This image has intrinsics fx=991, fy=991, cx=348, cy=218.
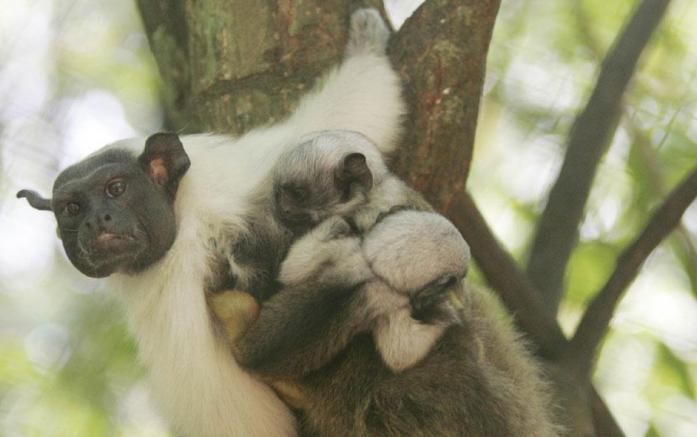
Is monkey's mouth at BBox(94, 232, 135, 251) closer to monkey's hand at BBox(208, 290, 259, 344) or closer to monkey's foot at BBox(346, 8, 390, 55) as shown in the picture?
monkey's hand at BBox(208, 290, 259, 344)

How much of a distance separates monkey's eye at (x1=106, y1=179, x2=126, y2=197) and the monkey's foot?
53.0 inches

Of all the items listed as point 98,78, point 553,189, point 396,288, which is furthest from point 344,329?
point 98,78

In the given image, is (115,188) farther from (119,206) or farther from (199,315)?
(199,315)

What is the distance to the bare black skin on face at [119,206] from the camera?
3855mm

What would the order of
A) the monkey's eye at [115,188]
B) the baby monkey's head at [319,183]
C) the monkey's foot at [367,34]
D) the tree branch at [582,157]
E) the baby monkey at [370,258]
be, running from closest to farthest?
the baby monkey at [370,258] → the monkey's eye at [115,188] → the baby monkey's head at [319,183] → the monkey's foot at [367,34] → the tree branch at [582,157]

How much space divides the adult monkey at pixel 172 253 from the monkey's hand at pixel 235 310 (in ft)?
0.20

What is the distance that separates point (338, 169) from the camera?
4066 millimetres

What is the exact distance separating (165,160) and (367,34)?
123cm

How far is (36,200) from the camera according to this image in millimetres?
4125

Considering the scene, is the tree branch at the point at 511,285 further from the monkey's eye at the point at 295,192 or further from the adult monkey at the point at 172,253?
the adult monkey at the point at 172,253

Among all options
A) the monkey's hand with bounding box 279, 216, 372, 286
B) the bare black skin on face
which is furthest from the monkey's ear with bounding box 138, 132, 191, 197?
the monkey's hand with bounding box 279, 216, 372, 286

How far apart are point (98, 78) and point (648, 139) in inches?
133

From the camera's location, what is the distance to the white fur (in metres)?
3.93

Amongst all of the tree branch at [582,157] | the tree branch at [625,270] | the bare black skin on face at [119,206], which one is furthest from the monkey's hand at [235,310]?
the tree branch at [582,157]
